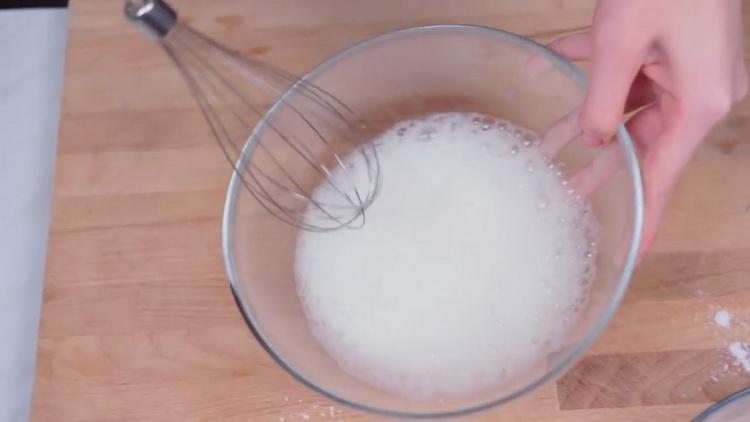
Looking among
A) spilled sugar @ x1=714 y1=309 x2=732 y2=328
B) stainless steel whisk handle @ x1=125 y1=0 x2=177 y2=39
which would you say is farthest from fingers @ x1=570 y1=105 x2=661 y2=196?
stainless steel whisk handle @ x1=125 y1=0 x2=177 y2=39

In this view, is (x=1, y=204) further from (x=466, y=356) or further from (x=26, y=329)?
(x=466, y=356)

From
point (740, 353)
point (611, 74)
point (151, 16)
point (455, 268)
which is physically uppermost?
point (151, 16)

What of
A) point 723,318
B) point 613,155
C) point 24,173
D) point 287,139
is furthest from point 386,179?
point 24,173

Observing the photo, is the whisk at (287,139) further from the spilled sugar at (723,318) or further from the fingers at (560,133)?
the spilled sugar at (723,318)

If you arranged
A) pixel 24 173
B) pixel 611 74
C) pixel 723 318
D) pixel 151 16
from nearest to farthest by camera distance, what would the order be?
pixel 151 16, pixel 611 74, pixel 723 318, pixel 24 173

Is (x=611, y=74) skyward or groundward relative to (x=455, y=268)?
skyward

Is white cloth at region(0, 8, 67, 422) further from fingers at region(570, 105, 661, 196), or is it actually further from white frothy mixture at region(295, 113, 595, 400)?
fingers at region(570, 105, 661, 196)

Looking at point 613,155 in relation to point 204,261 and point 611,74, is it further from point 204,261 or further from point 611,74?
point 204,261
